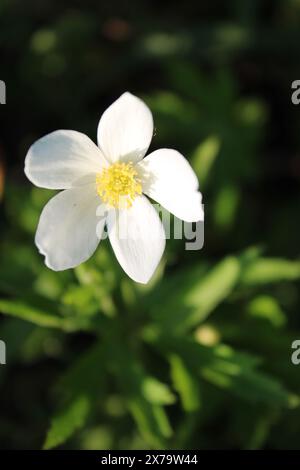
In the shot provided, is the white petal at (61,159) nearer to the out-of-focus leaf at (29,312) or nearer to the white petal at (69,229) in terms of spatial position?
the white petal at (69,229)

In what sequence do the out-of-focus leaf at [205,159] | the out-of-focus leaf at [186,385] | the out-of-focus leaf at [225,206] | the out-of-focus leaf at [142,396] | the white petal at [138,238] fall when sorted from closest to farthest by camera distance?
the white petal at [138,238] → the out-of-focus leaf at [142,396] → the out-of-focus leaf at [186,385] → the out-of-focus leaf at [205,159] → the out-of-focus leaf at [225,206]

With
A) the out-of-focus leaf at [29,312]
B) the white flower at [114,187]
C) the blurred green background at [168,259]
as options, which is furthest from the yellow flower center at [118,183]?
the out-of-focus leaf at [29,312]

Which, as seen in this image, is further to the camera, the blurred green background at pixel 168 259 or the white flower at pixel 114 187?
the blurred green background at pixel 168 259

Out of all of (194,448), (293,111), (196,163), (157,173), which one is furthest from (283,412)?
(293,111)

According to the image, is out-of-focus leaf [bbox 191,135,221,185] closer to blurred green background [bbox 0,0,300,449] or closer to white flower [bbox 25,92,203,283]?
blurred green background [bbox 0,0,300,449]

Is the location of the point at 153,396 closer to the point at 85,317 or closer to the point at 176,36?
the point at 85,317
